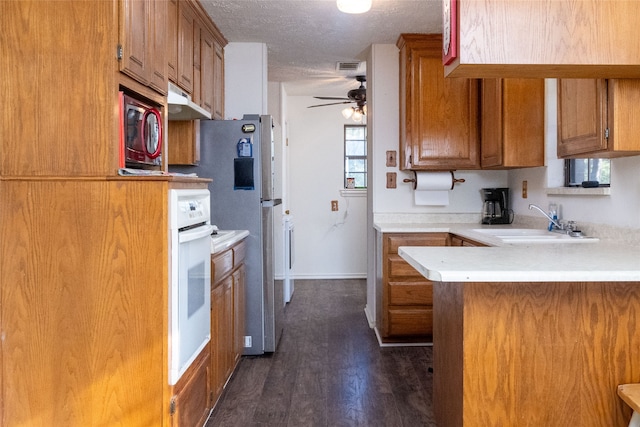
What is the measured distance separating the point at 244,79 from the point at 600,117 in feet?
8.62

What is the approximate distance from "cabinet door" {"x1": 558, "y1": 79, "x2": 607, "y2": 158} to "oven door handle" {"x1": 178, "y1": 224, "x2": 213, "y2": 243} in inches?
63.1

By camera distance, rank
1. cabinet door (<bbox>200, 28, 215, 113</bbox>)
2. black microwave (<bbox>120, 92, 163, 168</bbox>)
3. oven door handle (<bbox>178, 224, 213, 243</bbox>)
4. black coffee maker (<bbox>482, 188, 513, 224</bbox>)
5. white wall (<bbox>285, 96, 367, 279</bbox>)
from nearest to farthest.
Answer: oven door handle (<bbox>178, 224, 213, 243</bbox>) → black microwave (<bbox>120, 92, 163, 168</bbox>) → cabinet door (<bbox>200, 28, 215, 113</bbox>) → black coffee maker (<bbox>482, 188, 513, 224</bbox>) → white wall (<bbox>285, 96, 367, 279</bbox>)

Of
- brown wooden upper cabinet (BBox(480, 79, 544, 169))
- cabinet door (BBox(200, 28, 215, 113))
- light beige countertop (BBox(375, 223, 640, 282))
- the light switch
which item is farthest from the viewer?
the light switch

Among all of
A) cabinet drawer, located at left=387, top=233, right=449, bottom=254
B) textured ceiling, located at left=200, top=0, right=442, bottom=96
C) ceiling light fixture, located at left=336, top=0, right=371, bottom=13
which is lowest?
cabinet drawer, located at left=387, top=233, right=449, bottom=254

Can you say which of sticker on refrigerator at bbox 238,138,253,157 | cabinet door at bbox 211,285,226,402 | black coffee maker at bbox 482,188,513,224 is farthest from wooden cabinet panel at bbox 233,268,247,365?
black coffee maker at bbox 482,188,513,224

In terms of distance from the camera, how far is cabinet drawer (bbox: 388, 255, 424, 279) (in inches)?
122

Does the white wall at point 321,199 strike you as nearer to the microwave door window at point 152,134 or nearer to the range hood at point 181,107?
the range hood at point 181,107

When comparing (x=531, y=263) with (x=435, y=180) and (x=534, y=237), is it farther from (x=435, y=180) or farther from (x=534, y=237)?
(x=435, y=180)

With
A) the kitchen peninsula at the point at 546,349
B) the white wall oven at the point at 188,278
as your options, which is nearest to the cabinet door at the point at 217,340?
the white wall oven at the point at 188,278

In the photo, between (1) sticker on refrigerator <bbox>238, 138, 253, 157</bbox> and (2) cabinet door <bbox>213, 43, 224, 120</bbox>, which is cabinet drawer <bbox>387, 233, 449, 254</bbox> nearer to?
(1) sticker on refrigerator <bbox>238, 138, 253, 157</bbox>

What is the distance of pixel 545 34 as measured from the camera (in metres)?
1.29

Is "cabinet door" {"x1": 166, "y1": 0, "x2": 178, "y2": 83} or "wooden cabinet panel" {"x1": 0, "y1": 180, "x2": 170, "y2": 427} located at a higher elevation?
"cabinet door" {"x1": 166, "y1": 0, "x2": 178, "y2": 83}

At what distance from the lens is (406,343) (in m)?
3.17

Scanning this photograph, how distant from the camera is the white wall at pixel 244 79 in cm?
355
